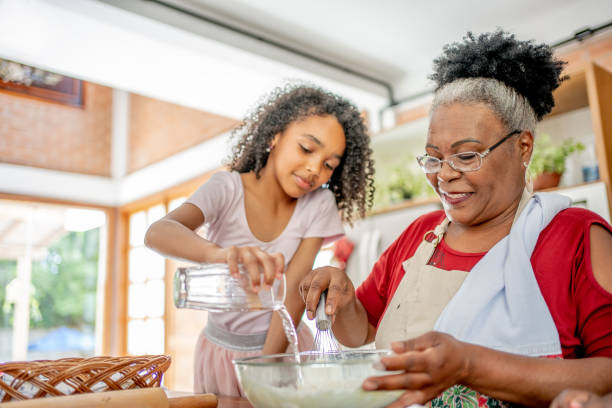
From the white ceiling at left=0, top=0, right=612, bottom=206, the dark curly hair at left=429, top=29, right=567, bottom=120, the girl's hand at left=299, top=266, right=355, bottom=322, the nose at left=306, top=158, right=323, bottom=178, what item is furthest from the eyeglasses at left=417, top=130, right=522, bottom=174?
the white ceiling at left=0, top=0, right=612, bottom=206

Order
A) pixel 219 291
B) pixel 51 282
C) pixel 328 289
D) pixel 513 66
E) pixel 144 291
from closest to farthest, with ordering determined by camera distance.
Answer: pixel 219 291, pixel 328 289, pixel 513 66, pixel 144 291, pixel 51 282

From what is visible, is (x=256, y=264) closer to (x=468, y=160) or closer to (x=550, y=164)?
(x=468, y=160)

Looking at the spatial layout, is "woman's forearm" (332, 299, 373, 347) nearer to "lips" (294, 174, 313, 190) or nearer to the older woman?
the older woman

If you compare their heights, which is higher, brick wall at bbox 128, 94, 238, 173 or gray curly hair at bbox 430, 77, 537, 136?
brick wall at bbox 128, 94, 238, 173

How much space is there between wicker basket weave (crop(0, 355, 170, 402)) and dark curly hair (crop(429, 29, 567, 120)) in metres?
0.93

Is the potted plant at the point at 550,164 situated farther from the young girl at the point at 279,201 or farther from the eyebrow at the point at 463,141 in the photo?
the eyebrow at the point at 463,141

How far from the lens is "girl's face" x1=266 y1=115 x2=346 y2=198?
1.56 metres

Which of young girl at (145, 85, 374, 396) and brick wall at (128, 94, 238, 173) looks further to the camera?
brick wall at (128, 94, 238, 173)

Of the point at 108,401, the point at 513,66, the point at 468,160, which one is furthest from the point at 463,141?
the point at 108,401

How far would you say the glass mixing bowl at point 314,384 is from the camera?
0.62 m

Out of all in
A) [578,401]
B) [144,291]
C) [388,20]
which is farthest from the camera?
[144,291]

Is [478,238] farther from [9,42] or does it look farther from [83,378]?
[9,42]

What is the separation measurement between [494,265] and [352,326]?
384 mm

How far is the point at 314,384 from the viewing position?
0.63 meters
